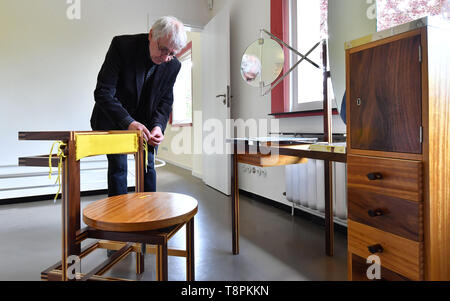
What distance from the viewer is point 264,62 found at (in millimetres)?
1718

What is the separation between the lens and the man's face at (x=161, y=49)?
1.37m

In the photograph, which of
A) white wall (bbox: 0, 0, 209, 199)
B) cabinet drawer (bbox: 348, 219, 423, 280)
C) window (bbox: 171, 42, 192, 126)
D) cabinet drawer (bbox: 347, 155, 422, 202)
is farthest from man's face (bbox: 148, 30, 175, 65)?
window (bbox: 171, 42, 192, 126)

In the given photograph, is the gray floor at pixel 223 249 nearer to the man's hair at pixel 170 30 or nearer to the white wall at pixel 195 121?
the man's hair at pixel 170 30

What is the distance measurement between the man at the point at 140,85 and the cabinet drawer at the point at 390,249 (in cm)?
100

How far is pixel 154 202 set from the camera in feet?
3.42

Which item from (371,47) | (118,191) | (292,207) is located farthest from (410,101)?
(292,207)

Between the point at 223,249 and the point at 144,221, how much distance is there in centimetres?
104

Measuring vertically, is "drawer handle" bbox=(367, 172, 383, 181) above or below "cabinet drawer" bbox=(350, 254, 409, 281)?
above

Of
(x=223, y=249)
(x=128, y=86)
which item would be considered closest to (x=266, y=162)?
(x=223, y=249)

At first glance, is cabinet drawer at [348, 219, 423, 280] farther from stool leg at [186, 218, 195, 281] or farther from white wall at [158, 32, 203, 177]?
white wall at [158, 32, 203, 177]

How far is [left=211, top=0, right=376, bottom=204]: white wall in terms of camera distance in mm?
2436

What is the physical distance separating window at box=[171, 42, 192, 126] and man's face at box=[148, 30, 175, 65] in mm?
3911

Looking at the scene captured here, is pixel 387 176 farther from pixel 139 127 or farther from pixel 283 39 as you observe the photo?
pixel 283 39

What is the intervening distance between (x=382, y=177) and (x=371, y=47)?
0.38 metres
